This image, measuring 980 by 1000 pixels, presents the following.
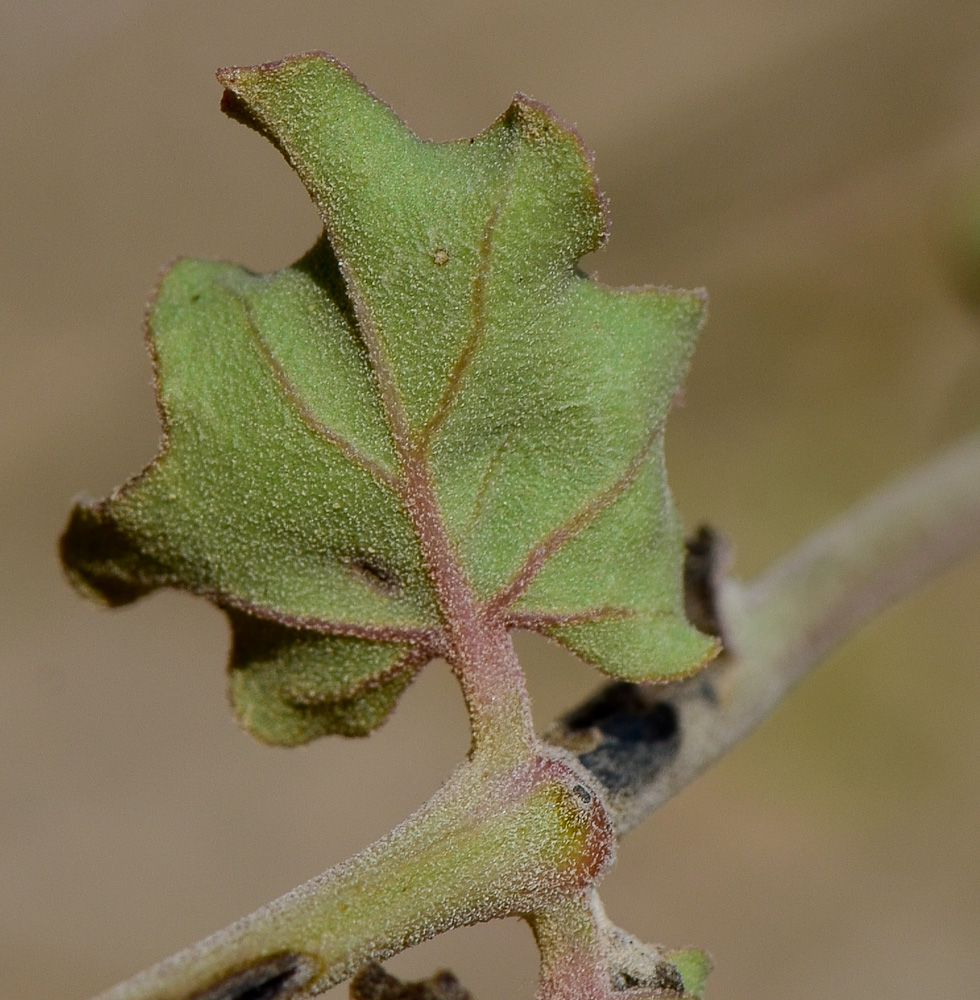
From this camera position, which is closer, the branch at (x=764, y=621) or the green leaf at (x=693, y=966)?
the green leaf at (x=693, y=966)

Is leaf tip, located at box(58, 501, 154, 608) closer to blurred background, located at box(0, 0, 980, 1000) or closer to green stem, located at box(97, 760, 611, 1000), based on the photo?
green stem, located at box(97, 760, 611, 1000)

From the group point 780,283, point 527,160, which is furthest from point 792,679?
point 780,283

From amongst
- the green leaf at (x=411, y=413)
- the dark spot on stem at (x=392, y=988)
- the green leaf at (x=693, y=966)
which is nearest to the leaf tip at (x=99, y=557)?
the green leaf at (x=411, y=413)

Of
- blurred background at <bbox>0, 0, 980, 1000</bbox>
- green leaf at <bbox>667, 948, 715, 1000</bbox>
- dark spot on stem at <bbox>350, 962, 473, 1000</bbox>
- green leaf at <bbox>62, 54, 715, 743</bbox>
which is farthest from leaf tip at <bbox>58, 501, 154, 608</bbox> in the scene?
blurred background at <bbox>0, 0, 980, 1000</bbox>

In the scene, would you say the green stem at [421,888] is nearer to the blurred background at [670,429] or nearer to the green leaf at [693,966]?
the green leaf at [693,966]

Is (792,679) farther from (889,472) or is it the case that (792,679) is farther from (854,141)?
(854,141)

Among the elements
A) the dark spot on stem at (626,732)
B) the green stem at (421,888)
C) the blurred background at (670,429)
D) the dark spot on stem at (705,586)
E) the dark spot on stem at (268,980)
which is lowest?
the dark spot on stem at (268,980)

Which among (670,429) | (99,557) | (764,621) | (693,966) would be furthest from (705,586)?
(670,429)

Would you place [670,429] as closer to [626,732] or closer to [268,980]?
[626,732]
